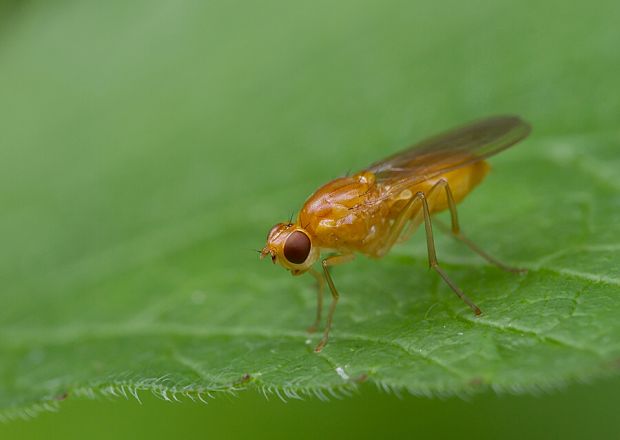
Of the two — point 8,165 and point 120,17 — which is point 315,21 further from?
point 8,165

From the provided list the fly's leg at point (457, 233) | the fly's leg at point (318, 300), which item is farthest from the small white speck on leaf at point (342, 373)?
the fly's leg at point (457, 233)

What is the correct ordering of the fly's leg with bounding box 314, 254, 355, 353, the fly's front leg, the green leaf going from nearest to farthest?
the green leaf
the fly's leg with bounding box 314, 254, 355, 353
the fly's front leg

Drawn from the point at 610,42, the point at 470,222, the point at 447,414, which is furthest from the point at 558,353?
the point at 610,42

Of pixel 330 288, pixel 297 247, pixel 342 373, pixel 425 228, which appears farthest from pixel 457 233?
pixel 342 373

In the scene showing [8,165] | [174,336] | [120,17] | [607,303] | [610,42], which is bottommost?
[607,303]

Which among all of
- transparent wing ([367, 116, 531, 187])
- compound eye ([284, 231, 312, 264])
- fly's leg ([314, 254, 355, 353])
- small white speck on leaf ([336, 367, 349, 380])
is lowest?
small white speck on leaf ([336, 367, 349, 380])

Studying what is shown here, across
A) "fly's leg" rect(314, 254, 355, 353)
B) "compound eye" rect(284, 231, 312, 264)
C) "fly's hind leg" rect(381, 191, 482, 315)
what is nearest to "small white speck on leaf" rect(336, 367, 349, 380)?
"fly's leg" rect(314, 254, 355, 353)

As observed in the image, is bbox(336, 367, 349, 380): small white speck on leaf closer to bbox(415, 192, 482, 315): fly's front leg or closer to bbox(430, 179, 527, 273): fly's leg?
bbox(415, 192, 482, 315): fly's front leg

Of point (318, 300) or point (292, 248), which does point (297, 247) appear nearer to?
point (292, 248)

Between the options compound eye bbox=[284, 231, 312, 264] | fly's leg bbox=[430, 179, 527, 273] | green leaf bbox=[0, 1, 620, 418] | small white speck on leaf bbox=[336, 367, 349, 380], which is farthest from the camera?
fly's leg bbox=[430, 179, 527, 273]
